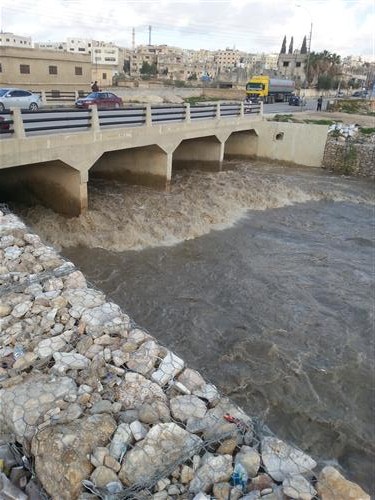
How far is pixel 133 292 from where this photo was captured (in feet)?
35.6

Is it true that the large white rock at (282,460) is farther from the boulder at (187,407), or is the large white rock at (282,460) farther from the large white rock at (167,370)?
the large white rock at (167,370)

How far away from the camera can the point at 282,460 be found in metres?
4.00

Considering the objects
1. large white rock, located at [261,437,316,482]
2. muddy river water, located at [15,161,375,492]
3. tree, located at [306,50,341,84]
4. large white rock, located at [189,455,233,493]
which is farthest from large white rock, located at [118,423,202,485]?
tree, located at [306,50,341,84]

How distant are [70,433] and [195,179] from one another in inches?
695

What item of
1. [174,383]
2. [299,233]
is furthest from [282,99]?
[174,383]

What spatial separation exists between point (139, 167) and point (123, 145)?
335cm

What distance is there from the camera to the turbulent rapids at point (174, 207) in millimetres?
13672

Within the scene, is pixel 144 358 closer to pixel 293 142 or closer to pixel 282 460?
pixel 282 460

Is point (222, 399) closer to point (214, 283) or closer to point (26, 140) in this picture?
point (214, 283)

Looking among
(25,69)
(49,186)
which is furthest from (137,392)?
(25,69)

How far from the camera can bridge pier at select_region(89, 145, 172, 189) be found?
18078 mm

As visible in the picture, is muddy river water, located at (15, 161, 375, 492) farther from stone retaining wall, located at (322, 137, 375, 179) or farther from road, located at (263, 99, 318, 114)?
road, located at (263, 99, 318, 114)

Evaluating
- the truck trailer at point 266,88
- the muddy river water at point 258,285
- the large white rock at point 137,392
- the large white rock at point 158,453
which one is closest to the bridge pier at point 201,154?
the muddy river water at point 258,285

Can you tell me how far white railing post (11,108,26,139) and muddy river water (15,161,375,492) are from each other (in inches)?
121
